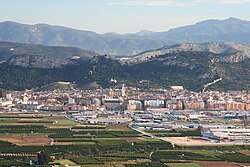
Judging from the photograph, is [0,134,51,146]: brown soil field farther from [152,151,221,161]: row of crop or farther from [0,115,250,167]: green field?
[152,151,221,161]: row of crop

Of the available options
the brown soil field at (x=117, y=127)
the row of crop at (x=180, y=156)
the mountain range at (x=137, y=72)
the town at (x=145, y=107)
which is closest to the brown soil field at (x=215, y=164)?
the row of crop at (x=180, y=156)

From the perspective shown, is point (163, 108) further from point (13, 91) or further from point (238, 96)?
point (13, 91)

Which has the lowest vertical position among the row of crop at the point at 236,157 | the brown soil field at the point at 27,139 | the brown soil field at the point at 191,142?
the row of crop at the point at 236,157

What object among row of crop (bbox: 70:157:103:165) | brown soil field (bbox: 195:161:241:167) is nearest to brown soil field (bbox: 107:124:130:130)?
row of crop (bbox: 70:157:103:165)

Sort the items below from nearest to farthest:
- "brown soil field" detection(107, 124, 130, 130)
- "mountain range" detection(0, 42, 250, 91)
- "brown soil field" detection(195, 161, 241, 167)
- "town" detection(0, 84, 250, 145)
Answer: "brown soil field" detection(195, 161, 241, 167), "brown soil field" detection(107, 124, 130, 130), "town" detection(0, 84, 250, 145), "mountain range" detection(0, 42, 250, 91)

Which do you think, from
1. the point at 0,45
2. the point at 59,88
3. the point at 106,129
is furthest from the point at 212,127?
the point at 0,45

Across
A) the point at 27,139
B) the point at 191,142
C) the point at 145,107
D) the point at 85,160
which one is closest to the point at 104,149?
the point at 85,160

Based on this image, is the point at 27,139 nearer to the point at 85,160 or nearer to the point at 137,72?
the point at 85,160

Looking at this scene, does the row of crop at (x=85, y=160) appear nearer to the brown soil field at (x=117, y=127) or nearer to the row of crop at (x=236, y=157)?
the row of crop at (x=236, y=157)
